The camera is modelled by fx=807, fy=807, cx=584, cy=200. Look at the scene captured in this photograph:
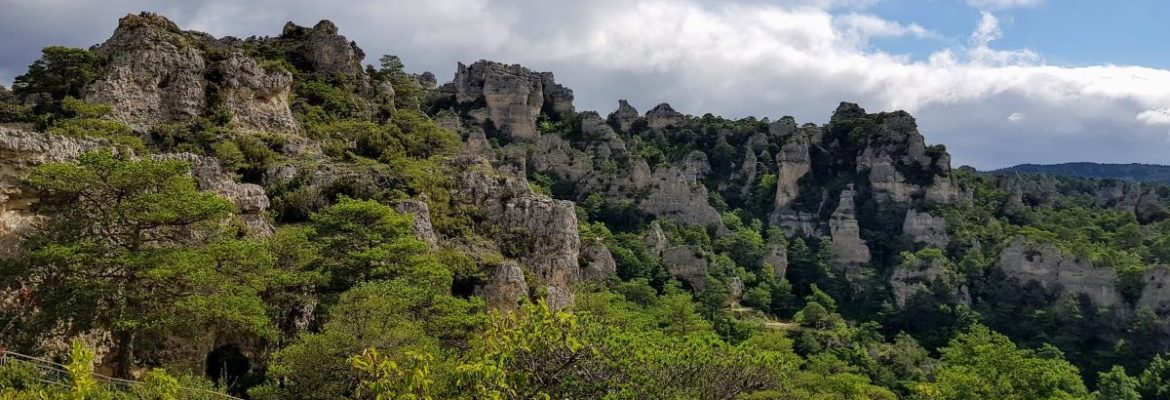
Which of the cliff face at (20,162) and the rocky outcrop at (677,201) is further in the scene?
the rocky outcrop at (677,201)

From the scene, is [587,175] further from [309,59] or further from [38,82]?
[38,82]

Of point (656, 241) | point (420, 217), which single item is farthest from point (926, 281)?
point (420, 217)

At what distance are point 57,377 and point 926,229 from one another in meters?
70.2

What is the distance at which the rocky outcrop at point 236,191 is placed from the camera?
23.8 metres

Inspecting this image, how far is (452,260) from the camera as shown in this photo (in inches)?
1085

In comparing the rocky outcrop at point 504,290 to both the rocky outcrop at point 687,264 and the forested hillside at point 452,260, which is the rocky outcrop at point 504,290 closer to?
the forested hillside at point 452,260

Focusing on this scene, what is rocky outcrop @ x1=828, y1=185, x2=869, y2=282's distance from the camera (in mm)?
69688

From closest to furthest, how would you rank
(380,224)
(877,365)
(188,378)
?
(188,378)
(380,224)
(877,365)

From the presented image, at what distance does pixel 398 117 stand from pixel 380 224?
19233 millimetres

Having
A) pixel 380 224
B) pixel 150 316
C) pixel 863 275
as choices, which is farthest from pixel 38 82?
pixel 863 275

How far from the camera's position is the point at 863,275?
6769 centimetres

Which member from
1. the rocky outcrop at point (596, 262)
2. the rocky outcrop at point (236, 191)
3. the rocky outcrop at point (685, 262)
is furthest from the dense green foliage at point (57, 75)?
the rocky outcrop at point (685, 262)

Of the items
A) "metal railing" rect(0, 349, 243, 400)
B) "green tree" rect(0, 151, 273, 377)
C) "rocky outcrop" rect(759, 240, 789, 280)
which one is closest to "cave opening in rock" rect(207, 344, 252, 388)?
"green tree" rect(0, 151, 273, 377)

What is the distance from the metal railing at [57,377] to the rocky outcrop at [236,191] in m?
8.60
